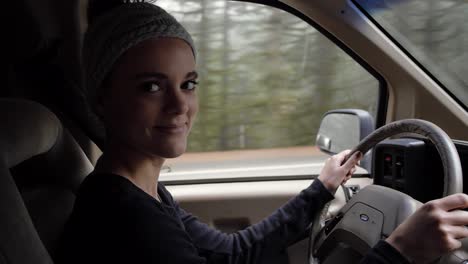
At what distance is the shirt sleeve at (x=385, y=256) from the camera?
3.16ft

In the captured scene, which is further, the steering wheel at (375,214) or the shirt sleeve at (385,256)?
the steering wheel at (375,214)

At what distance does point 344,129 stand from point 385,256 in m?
1.00

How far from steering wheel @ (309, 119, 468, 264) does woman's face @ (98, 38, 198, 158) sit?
49cm

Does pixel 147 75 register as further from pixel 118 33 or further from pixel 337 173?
pixel 337 173

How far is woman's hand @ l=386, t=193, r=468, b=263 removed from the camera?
3.12ft

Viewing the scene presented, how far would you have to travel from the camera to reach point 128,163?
119 centimetres

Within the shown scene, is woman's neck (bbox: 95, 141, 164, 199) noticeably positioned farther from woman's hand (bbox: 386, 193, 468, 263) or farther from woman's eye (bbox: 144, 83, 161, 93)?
woman's hand (bbox: 386, 193, 468, 263)

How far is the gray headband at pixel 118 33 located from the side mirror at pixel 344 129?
2.82ft

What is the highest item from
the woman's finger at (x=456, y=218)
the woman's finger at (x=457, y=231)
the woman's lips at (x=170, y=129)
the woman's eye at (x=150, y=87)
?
the woman's eye at (x=150, y=87)

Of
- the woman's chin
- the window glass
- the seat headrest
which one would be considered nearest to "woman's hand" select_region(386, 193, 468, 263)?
the woman's chin

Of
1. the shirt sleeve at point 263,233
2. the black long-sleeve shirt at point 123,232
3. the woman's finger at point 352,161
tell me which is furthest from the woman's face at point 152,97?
the woman's finger at point 352,161

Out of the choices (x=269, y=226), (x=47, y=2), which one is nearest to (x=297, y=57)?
(x=269, y=226)

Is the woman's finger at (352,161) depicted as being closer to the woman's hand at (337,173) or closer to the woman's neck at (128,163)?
the woman's hand at (337,173)

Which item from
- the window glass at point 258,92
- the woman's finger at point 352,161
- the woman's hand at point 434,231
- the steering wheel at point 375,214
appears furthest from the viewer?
the window glass at point 258,92
